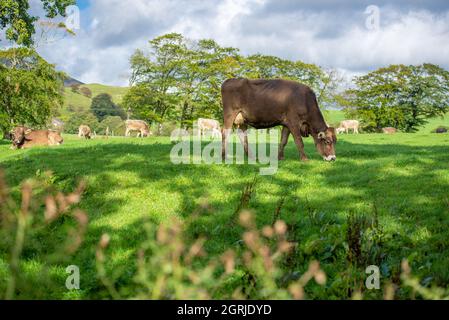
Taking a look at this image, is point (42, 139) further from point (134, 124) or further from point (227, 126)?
point (134, 124)

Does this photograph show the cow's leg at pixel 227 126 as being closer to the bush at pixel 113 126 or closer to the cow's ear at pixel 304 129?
the cow's ear at pixel 304 129

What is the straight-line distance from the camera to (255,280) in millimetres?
5320

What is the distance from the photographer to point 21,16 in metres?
31.4

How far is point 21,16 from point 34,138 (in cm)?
945

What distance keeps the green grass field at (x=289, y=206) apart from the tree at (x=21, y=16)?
18.3 m

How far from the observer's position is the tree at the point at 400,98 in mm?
72312

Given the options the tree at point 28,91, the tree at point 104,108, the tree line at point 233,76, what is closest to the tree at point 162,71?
the tree line at point 233,76

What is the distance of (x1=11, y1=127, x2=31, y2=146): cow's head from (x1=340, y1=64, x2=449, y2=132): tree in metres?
57.5

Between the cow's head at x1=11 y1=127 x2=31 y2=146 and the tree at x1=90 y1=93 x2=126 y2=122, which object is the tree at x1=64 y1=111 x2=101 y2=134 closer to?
the tree at x1=90 y1=93 x2=126 y2=122

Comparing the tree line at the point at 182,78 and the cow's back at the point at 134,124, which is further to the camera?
the tree line at the point at 182,78

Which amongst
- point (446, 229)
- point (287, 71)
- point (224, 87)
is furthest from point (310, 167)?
point (287, 71)

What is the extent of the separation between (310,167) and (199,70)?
52.9 metres

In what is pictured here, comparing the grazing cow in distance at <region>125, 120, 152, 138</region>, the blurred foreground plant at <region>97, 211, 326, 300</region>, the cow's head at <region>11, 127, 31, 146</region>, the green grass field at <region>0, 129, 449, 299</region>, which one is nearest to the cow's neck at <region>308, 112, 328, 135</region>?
the green grass field at <region>0, 129, 449, 299</region>
